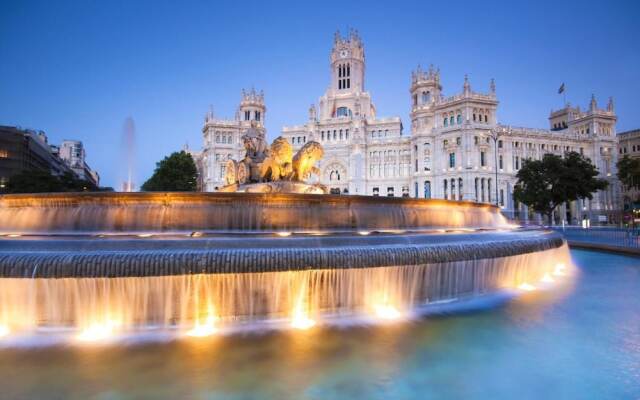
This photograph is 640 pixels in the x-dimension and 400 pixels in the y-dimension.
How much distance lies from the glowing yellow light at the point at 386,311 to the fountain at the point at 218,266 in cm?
3

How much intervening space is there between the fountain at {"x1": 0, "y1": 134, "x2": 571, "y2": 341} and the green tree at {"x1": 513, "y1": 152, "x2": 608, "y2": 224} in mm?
31258

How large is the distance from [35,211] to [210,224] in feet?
16.8

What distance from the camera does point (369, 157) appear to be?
78.1 metres

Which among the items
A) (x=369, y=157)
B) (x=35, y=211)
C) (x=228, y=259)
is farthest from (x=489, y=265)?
(x=369, y=157)

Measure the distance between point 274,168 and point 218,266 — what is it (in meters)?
9.22

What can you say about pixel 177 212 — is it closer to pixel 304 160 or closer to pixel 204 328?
pixel 204 328

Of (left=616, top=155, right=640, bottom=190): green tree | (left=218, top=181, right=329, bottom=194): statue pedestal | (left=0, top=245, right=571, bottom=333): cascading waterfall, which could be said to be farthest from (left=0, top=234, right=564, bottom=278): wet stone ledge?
(left=616, top=155, right=640, bottom=190): green tree

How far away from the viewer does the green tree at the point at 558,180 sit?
3622 cm

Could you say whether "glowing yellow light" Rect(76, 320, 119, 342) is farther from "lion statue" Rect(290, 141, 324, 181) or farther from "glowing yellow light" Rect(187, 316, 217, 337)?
"lion statue" Rect(290, 141, 324, 181)

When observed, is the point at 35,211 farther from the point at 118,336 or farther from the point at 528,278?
the point at 528,278

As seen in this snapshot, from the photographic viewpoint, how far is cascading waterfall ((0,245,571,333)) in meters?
5.90

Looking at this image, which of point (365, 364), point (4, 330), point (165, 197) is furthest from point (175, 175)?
point (365, 364)

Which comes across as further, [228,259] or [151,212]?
[151,212]

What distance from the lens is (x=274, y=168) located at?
1470 centimetres
